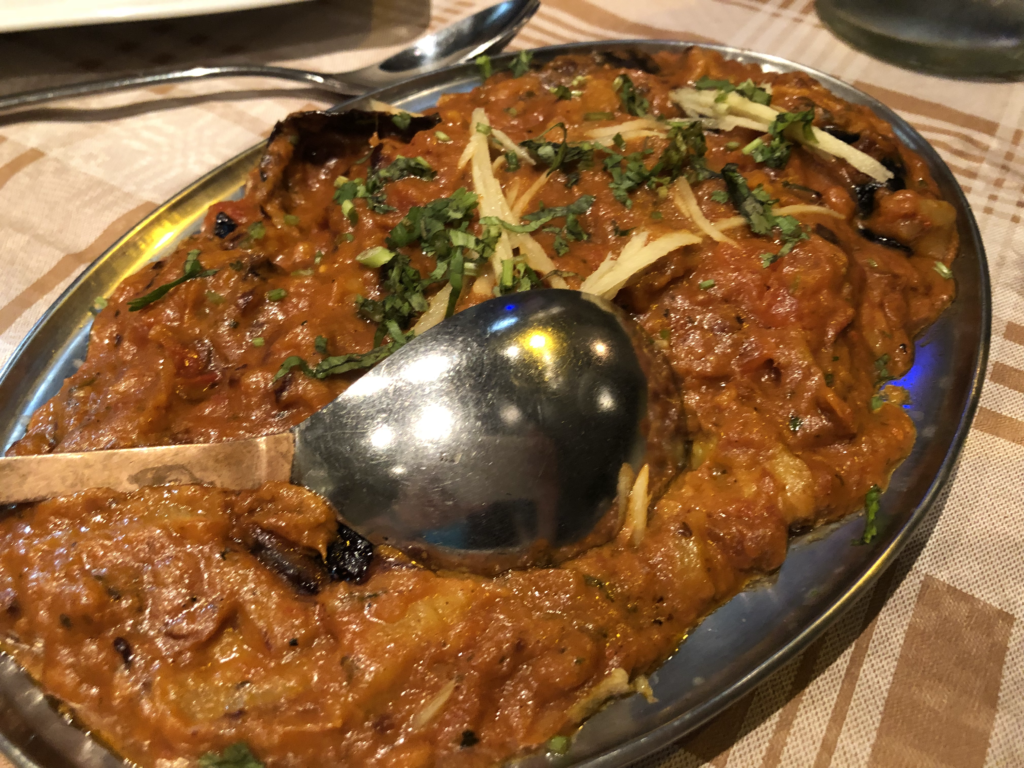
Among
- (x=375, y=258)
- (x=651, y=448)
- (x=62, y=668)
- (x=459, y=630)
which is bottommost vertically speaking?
(x=62, y=668)

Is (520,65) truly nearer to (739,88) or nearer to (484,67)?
(484,67)

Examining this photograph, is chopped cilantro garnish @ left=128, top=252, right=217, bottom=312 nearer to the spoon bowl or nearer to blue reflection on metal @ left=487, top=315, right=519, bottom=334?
the spoon bowl

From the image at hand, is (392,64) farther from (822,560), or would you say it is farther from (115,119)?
(822,560)

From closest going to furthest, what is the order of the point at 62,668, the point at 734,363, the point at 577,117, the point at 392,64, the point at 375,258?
the point at 62,668 → the point at 734,363 → the point at 375,258 → the point at 577,117 → the point at 392,64

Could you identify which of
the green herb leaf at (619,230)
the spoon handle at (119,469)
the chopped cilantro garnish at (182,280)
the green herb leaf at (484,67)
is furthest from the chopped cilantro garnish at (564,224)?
the green herb leaf at (484,67)

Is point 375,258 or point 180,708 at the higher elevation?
point 375,258

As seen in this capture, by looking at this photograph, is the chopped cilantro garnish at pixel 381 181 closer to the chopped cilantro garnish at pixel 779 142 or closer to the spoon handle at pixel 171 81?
the chopped cilantro garnish at pixel 779 142

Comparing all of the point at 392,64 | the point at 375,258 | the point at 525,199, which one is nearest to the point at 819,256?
the point at 525,199
